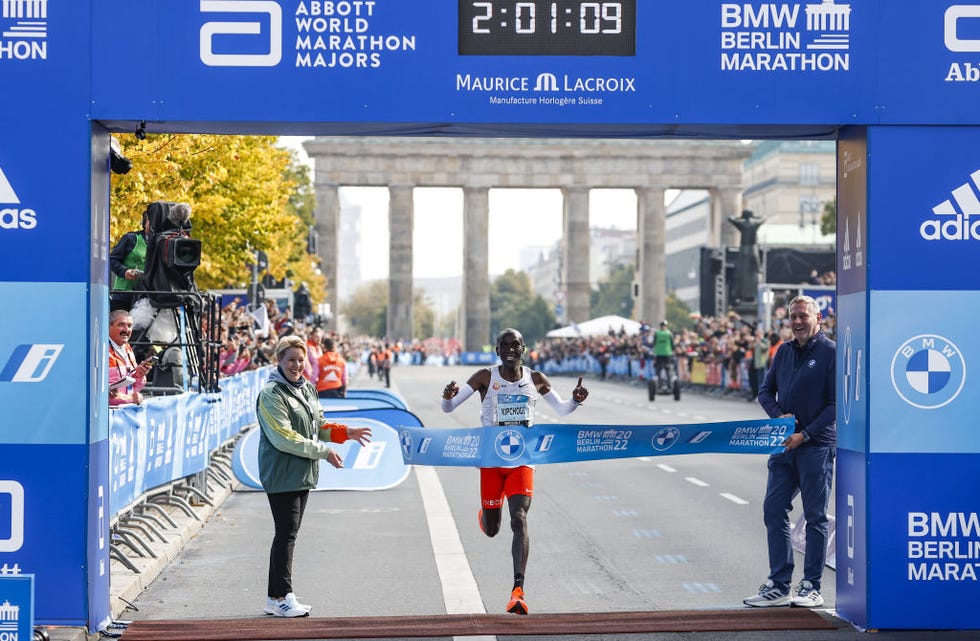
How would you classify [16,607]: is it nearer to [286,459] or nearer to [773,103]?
[286,459]

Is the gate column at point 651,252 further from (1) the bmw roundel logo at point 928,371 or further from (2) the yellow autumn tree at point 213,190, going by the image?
(1) the bmw roundel logo at point 928,371

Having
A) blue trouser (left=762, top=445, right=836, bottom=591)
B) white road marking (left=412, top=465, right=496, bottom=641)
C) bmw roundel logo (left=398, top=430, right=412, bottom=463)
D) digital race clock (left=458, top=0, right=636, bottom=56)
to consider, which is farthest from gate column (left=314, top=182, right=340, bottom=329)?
digital race clock (left=458, top=0, right=636, bottom=56)

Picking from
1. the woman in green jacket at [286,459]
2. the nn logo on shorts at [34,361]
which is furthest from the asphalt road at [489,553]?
the nn logo on shorts at [34,361]

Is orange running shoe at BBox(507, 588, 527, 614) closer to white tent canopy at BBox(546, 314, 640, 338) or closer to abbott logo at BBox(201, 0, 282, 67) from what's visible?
abbott logo at BBox(201, 0, 282, 67)

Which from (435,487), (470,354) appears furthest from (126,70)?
(470,354)

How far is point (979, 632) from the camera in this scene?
995 centimetres

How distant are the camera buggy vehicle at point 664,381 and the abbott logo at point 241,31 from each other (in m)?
33.6

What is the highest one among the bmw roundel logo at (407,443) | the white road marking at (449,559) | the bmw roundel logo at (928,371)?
the bmw roundel logo at (928,371)

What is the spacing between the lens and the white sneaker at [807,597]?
10711mm

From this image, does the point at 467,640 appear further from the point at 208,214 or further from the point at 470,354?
the point at 470,354

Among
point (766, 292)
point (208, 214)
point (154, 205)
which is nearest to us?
point (154, 205)

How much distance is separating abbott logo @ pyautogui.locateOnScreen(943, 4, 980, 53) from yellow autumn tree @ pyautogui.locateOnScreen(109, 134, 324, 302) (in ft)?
52.2

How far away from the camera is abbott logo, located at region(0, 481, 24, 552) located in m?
9.46

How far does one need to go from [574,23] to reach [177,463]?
7027mm
